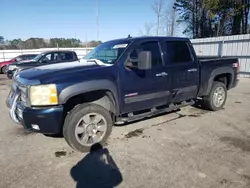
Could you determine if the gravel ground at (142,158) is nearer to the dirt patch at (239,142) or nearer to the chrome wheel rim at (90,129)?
the dirt patch at (239,142)

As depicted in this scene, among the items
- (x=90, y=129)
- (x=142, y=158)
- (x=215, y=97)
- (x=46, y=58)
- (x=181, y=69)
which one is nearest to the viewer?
(x=142, y=158)

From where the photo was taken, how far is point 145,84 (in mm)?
4289

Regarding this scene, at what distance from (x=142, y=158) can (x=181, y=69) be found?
2.26 metres

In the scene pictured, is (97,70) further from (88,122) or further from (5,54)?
(5,54)

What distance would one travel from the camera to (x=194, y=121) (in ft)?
17.1

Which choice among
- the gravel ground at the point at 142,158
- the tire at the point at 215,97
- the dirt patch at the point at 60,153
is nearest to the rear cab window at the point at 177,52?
the tire at the point at 215,97

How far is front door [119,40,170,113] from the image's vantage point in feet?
13.3

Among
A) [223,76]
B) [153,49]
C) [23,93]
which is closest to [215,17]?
[223,76]

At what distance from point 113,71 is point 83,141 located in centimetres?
131

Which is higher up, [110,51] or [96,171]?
[110,51]

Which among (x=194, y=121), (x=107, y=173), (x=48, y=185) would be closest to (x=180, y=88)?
(x=194, y=121)

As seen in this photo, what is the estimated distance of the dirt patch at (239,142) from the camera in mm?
3803

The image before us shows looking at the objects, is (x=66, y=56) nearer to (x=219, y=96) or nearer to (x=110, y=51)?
(x=110, y=51)

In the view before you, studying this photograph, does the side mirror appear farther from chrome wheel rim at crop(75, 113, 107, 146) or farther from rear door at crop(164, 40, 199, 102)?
chrome wheel rim at crop(75, 113, 107, 146)
